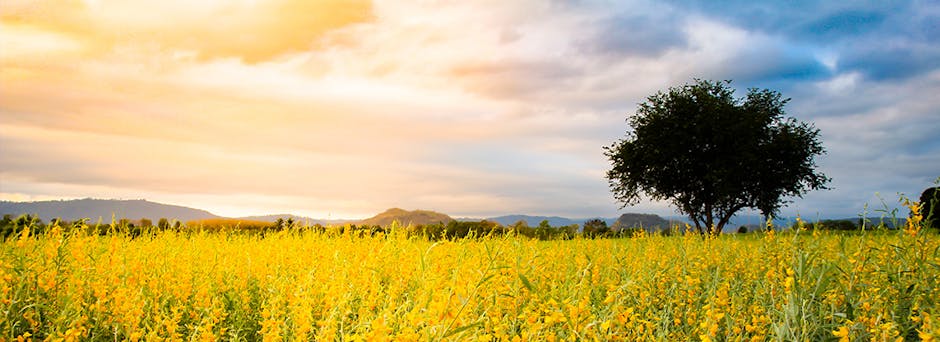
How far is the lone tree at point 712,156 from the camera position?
2428 cm

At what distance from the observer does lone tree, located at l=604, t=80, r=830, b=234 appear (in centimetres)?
2428

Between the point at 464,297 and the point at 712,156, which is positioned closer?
the point at 464,297

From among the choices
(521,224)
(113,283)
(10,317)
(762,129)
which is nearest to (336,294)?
(113,283)

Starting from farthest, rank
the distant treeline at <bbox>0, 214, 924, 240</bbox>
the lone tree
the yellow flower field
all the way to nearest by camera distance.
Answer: the lone tree
the distant treeline at <bbox>0, 214, 924, 240</bbox>
the yellow flower field

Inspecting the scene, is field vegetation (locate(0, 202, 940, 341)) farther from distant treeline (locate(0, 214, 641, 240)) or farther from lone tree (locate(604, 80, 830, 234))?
lone tree (locate(604, 80, 830, 234))

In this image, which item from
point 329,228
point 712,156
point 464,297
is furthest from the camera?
point 712,156

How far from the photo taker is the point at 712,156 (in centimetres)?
2466

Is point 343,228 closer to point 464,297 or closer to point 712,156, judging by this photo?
point 464,297

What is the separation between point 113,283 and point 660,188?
898 inches

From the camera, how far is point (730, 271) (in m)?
6.74

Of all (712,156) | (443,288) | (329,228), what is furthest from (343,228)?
(712,156)

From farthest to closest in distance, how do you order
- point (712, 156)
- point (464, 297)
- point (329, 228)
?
point (712, 156) < point (329, 228) < point (464, 297)

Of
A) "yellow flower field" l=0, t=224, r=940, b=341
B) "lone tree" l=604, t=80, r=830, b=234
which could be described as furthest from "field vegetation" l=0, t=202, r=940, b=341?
"lone tree" l=604, t=80, r=830, b=234

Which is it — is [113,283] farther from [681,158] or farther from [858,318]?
[681,158]
